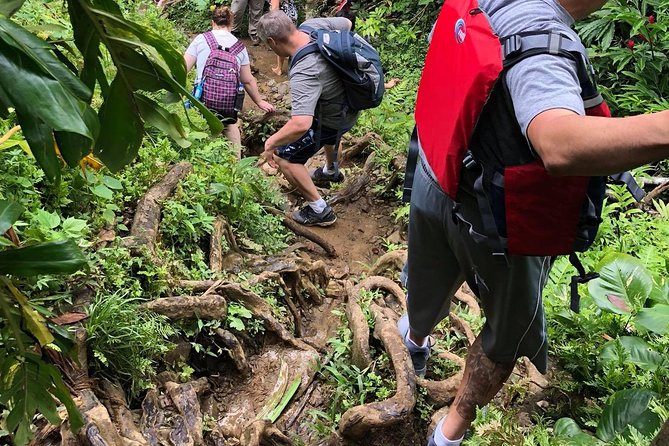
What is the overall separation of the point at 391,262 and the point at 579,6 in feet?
9.81

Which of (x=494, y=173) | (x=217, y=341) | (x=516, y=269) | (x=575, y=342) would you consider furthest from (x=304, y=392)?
(x=494, y=173)

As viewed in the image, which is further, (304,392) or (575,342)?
(304,392)

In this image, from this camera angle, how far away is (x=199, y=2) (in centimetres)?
1040

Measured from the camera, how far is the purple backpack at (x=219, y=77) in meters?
5.52

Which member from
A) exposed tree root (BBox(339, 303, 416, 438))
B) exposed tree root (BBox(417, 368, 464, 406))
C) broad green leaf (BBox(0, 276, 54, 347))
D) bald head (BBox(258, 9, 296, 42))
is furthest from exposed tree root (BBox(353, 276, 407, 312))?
broad green leaf (BBox(0, 276, 54, 347))

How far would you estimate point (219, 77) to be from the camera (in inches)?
217

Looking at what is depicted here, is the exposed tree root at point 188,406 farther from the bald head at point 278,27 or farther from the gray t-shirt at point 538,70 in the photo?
the bald head at point 278,27

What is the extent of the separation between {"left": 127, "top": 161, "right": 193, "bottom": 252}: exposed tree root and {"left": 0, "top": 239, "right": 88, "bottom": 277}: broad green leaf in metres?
1.85

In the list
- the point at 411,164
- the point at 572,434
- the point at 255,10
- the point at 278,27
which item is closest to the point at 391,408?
the point at 572,434

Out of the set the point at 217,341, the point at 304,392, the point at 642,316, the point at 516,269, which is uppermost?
the point at 516,269

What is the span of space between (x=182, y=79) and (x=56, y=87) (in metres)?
0.66

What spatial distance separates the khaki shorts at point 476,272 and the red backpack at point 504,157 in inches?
5.9

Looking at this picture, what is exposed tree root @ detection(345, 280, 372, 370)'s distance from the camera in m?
3.59

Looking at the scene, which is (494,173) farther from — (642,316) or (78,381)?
(78,381)
